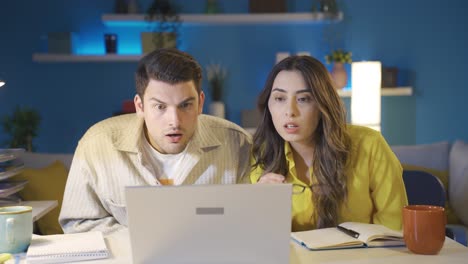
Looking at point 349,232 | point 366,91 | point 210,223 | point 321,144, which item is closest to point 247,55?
point 366,91

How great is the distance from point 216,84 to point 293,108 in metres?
3.32

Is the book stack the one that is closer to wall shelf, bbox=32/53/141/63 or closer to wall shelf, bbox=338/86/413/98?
wall shelf, bbox=32/53/141/63

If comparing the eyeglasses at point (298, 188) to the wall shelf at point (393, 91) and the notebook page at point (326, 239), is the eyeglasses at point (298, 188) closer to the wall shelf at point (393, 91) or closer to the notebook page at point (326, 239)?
the notebook page at point (326, 239)

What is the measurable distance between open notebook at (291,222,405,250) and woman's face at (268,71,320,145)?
0.41 metres

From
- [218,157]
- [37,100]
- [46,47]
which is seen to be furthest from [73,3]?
[218,157]

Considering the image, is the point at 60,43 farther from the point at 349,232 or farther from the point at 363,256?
the point at 363,256

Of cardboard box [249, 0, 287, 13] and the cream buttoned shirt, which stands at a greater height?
cardboard box [249, 0, 287, 13]

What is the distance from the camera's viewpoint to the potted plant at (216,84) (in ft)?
17.2

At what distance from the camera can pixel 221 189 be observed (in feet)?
4.63

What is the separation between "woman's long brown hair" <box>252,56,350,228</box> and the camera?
2.03 meters

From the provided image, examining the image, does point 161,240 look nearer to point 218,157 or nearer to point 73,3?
point 218,157

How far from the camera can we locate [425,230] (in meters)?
1.58

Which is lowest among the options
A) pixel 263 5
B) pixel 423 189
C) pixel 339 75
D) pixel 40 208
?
pixel 40 208

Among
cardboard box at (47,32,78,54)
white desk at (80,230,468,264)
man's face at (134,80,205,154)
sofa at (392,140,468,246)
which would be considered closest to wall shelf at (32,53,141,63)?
cardboard box at (47,32,78,54)
